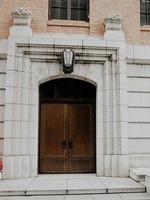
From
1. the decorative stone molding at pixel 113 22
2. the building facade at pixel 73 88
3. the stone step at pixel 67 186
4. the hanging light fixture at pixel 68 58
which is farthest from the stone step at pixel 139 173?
the decorative stone molding at pixel 113 22

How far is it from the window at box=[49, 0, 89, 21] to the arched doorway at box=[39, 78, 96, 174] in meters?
2.30

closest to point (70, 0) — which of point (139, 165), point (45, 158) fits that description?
point (45, 158)

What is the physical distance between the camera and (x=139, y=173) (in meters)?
7.86

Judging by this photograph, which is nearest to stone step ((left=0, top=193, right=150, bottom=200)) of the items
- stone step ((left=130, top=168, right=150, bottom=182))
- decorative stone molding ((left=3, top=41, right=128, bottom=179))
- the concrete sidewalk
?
the concrete sidewalk

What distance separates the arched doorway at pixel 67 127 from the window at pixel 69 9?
2.30m

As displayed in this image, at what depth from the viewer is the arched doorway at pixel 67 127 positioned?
9062 millimetres

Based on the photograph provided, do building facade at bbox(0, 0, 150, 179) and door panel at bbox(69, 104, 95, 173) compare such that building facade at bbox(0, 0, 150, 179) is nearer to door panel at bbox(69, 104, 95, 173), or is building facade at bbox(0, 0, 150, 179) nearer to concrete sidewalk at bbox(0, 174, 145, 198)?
door panel at bbox(69, 104, 95, 173)

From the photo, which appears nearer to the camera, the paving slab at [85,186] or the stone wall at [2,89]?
the paving slab at [85,186]

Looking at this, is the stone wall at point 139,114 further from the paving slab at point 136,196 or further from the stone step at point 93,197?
the stone step at point 93,197

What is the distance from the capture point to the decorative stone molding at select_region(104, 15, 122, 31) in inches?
359

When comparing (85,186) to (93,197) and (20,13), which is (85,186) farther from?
(20,13)

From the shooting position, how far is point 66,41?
29.2ft

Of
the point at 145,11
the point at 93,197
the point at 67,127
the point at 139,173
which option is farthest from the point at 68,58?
the point at 93,197

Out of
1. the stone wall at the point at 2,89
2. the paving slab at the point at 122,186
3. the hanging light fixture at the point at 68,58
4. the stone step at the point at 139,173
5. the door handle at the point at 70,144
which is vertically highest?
the hanging light fixture at the point at 68,58
